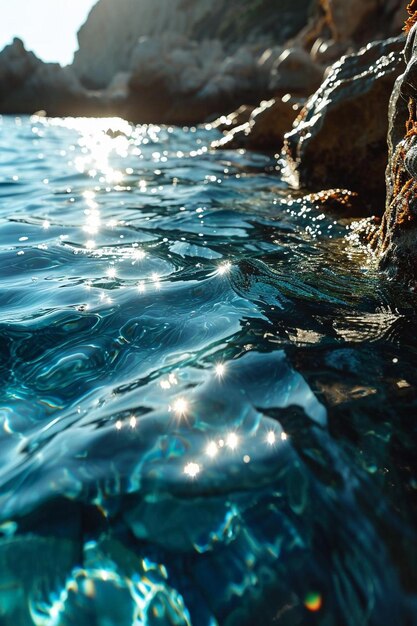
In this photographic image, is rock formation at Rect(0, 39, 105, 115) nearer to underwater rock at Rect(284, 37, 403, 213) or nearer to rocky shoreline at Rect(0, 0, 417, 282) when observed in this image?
rocky shoreline at Rect(0, 0, 417, 282)

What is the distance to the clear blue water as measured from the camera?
1.19 meters

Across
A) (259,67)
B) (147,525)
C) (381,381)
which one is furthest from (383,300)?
(259,67)

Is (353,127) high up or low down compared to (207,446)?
up

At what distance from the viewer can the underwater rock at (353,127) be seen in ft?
18.4

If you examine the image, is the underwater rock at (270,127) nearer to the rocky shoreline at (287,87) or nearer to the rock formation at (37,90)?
the rocky shoreline at (287,87)

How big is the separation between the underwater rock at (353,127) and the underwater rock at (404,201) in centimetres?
202

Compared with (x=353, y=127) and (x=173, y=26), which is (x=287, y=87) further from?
(x=173, y=26)

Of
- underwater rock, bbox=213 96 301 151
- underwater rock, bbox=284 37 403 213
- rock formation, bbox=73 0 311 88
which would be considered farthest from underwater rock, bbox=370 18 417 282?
rock formation, bbox=73 0 311 88

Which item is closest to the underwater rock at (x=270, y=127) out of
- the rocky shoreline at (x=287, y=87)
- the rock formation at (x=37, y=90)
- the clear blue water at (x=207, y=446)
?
the rocky shoreline at (x=287, y=87)

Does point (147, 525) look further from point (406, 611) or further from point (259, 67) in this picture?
point (259, 67)

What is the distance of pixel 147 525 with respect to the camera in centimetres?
133

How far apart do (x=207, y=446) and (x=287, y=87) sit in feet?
74.4

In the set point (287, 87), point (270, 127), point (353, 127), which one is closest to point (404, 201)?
point (353, 127)

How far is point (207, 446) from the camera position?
5.02ft
